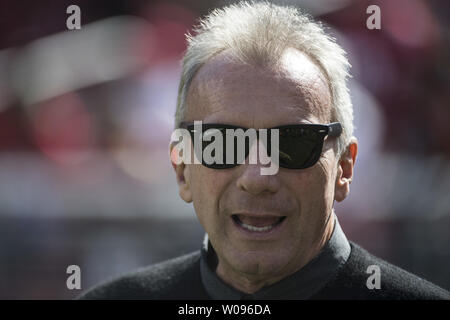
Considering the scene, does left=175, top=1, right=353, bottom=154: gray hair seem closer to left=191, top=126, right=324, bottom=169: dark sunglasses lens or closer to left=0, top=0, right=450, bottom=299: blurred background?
left=191, top=126, right=324, bottom=169: dark sunglasses lens

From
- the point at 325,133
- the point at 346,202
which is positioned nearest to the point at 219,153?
the point at 325,133

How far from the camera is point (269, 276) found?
2.02 m

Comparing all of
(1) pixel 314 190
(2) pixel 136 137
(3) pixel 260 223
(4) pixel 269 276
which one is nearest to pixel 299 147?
(1) pixel 314 190

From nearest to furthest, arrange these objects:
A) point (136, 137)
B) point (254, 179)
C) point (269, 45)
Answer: point (254, 179) < point (269, 45) < point (136, 137)

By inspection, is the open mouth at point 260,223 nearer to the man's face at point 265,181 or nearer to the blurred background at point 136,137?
the man's face at point 265,181

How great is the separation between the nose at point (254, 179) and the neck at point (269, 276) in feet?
0.90

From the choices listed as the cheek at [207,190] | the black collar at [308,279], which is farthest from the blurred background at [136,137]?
the cheek at [207,190]

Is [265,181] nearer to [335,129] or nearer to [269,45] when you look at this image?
[335,129]

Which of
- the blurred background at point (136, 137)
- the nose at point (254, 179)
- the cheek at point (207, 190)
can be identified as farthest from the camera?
the blurred background at point (136, 137)

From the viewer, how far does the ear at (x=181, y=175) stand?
7.01 feet

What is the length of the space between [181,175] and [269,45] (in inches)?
21.6

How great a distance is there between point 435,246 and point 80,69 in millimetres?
4538

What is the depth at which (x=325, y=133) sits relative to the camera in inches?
76.5

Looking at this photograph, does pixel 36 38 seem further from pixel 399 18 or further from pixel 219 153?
pixel 219 153
